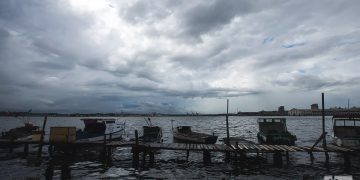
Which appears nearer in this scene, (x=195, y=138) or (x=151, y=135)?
(x=195, y=138)

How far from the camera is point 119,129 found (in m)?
45.7

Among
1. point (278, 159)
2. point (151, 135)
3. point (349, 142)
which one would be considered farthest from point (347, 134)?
point (151, 135)

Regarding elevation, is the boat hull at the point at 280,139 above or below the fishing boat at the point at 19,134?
above

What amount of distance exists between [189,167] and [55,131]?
509 inches

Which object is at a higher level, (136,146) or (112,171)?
(136,146)

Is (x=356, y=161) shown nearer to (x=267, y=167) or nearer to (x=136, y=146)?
(x=267, y=167)

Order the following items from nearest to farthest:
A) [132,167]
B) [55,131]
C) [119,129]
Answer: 1. [132,167]
2. [55,131]
3. [119,129]

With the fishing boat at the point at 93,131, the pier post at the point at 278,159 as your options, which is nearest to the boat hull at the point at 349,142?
the pier post at the point at 278,159

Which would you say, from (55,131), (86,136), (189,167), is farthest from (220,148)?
(86,136)

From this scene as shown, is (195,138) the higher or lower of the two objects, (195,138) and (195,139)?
the higher

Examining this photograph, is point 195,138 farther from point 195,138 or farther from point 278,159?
point 278,159

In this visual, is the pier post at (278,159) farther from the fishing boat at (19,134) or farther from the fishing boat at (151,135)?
the fishing boat at (19,134)

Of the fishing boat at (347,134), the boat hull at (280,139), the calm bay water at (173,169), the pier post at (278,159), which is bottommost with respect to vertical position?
the calm bay water at (173,169)

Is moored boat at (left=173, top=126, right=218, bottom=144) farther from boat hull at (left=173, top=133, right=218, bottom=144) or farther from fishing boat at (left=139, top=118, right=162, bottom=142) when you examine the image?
fishing boat at (left=139, top=118, right=162, bottom=142)
